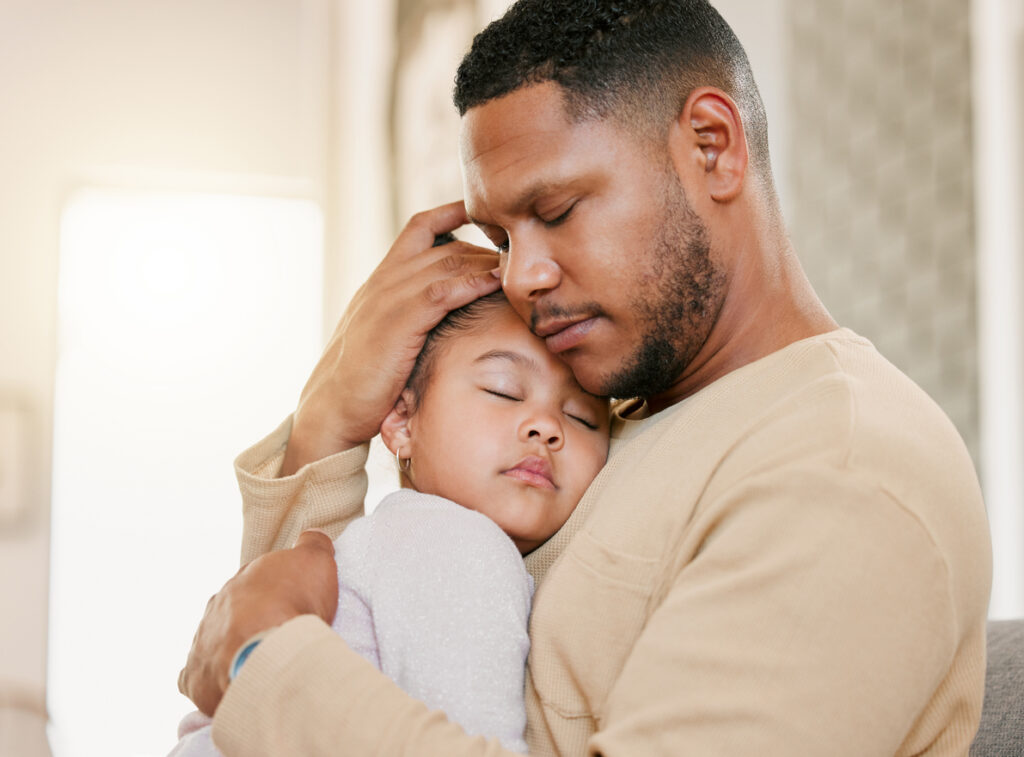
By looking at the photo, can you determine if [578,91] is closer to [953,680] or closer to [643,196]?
[643,196]

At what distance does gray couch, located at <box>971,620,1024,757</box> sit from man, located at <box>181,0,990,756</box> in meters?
0.33

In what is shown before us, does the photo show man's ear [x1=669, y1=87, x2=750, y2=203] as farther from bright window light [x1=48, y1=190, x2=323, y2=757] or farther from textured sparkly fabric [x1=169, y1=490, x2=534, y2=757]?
bright window light [x1=48, y1=190, x2=323, y2=757]

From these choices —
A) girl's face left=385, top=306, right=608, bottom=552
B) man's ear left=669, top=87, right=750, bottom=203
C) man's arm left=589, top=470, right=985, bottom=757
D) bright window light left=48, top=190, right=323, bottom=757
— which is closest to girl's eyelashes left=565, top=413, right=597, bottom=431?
girl's face left=385, top=306, right=608, bottom=552

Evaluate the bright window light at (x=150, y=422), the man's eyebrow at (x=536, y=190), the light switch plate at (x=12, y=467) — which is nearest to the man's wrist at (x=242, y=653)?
the man's eyebrow at (x=536, y=190)

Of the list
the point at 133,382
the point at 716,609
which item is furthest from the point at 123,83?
the point at 716,609

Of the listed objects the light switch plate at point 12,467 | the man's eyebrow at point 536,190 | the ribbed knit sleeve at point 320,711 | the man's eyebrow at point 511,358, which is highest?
the man's eyebrow at point 536,190

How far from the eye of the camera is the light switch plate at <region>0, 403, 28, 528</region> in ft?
13.0

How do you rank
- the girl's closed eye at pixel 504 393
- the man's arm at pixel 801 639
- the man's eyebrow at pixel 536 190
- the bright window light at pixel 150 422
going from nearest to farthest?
the man's arm at pixel 801 639 < the man's eyebrow at pixel 536 190 < the girl's closed eye at pixel 504 393 < the bright window light at pixel 150 422

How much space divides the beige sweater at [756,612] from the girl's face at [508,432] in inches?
6.3

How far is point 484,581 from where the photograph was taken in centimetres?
110

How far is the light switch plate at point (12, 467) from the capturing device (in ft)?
13.0

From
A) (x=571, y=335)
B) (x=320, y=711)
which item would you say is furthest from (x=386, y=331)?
(x=320, y=711)

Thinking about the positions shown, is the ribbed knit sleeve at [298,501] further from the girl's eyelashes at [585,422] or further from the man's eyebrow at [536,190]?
the man's eyebrow at [536,190]

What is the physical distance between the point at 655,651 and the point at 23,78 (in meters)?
4.24
